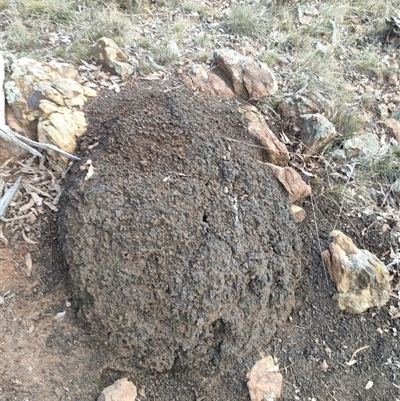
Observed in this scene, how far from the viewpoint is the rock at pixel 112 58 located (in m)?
2.79

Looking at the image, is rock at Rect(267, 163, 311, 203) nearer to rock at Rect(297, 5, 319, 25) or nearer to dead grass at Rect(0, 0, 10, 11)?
rock at Rect(297, 5, 319, 25)

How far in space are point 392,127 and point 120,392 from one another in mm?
2554

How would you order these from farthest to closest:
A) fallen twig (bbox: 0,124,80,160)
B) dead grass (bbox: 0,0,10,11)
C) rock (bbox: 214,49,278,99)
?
1. dead grass (bbox: 0,0,10,11)
2. rock (bbox: 214,49,278,99)
3. fallen twig (bbox: 0,124,80,160)

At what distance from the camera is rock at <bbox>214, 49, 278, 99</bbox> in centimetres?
293

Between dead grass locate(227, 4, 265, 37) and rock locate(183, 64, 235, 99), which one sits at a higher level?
dead grass locate(227, 4, 265, 37)

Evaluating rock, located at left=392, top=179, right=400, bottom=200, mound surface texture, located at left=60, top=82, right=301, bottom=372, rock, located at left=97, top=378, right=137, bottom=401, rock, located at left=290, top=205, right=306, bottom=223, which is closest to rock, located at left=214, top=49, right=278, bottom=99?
mound surface texture, located at left=60, top=82, right=301, bottom=372

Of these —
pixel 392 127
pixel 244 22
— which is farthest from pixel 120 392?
pixel 244 22

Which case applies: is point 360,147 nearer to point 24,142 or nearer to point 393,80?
point 393,80

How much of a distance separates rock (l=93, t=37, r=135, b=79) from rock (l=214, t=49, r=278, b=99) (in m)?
0.62

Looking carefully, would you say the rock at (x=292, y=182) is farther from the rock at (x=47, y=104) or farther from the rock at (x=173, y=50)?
the rock at (x=47, y=104)

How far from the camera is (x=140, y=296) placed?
80.7 inches

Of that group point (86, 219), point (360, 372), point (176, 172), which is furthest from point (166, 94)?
point (360, 372)

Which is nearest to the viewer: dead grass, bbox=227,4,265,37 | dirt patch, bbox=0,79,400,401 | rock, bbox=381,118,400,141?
dirt patch, bbox=0,79,400,401

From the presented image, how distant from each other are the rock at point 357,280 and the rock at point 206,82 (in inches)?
47.0
